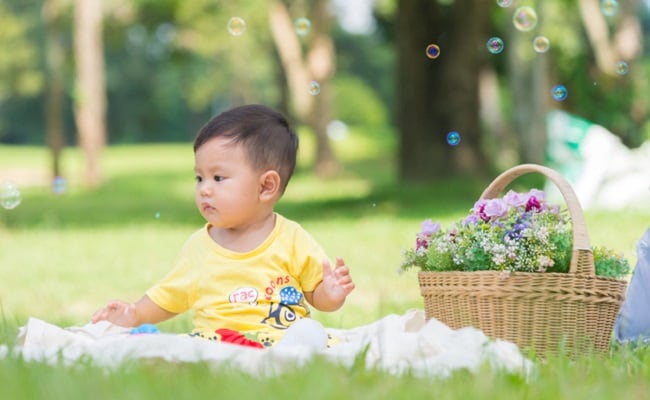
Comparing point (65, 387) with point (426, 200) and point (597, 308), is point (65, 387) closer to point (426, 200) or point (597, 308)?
point (597, 308)

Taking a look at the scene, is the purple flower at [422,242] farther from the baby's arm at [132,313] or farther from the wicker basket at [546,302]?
the baby's arm at [132,313]

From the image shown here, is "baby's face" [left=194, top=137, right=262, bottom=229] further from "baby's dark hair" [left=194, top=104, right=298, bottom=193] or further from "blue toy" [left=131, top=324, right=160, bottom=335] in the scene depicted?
"blue toy" [left=131, top=324, right=160, bottom=335]

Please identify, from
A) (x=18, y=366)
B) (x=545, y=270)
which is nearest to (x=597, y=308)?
(x=545, y=270)

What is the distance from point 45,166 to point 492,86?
11900 mm

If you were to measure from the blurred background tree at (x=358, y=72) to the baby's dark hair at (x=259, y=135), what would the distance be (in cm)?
218

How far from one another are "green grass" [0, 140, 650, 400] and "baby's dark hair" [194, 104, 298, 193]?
0.97 meters

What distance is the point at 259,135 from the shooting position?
12.0ft

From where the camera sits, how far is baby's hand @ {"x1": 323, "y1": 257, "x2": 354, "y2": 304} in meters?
3.51

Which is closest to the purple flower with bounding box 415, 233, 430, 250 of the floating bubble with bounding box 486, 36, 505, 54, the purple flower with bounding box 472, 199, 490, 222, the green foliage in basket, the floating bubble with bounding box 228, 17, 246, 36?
the green foliage in basket

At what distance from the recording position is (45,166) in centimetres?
2870

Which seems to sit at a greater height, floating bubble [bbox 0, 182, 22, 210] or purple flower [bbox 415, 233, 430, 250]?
floating bubble [bbox 0, 182, 22, 210]

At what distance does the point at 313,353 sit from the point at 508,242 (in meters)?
0.97

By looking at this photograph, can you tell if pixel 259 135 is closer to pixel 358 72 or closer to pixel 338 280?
pixel 338 280

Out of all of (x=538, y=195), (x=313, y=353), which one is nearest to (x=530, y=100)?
(x=538, y=195)
